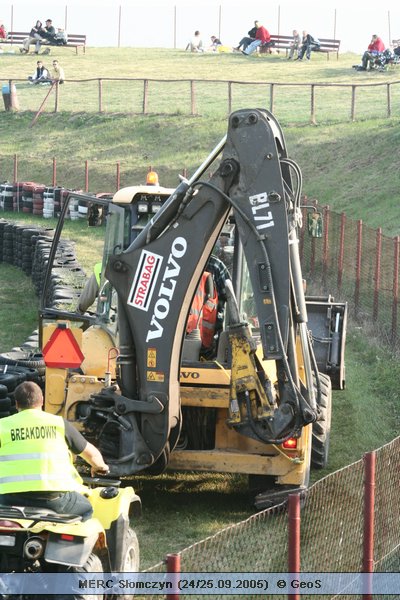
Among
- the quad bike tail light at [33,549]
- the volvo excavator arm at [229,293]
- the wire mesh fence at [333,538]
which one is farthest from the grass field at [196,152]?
the quad bike tail light at [33,549]

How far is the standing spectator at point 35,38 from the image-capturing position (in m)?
73.4

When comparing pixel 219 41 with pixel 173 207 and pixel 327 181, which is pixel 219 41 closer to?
pixel 327 181

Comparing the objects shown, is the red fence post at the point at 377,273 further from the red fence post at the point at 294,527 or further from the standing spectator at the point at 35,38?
the standing spectator at the point at 35,38

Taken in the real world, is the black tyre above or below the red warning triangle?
below

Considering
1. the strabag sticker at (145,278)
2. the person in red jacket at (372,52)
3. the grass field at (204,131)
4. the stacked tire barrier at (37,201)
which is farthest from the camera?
the person in red jacket at (372,52)

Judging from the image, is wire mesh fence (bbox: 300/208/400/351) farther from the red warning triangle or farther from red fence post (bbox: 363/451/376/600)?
red fence post (bbox: 363/451/376/600)

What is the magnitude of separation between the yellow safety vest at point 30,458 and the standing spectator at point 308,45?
201ft

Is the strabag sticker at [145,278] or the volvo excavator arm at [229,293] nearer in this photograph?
the volvo excavator arm at [229,293]

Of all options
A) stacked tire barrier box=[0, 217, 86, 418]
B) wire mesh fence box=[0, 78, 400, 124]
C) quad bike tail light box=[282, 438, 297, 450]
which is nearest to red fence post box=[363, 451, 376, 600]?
quad bike tail light box=[282, 438, 297, 450]

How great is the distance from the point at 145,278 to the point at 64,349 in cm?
112

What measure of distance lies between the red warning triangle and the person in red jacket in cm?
5069

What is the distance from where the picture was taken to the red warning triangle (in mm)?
12049

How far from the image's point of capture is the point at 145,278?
1155 cm

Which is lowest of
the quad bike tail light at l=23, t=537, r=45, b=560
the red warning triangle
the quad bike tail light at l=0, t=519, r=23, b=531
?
the quad bike tail light at l=23, t=537, r=45, b=560
